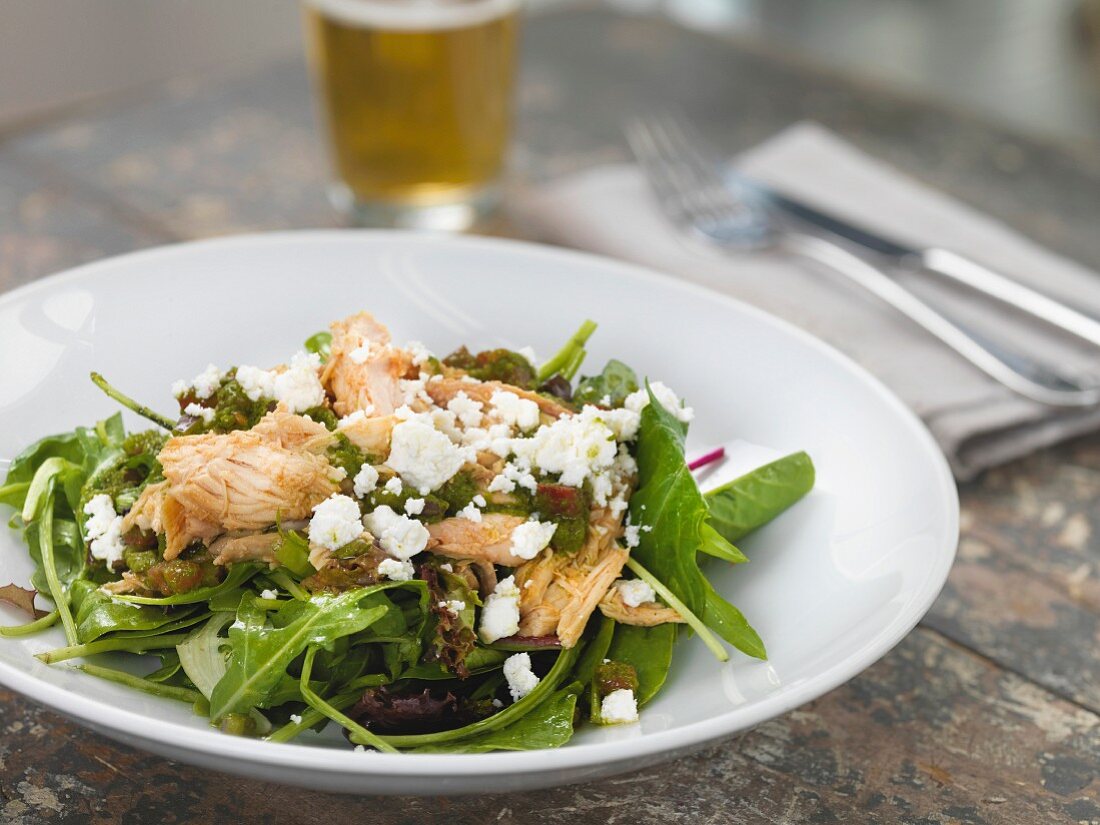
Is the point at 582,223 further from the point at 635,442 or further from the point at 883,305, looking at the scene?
the point at 635,442

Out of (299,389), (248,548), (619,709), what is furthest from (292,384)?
(619,709)

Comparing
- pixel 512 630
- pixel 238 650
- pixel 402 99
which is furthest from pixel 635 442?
pixel 402 99

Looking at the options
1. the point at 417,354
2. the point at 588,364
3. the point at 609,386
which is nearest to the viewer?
the point at 417,354

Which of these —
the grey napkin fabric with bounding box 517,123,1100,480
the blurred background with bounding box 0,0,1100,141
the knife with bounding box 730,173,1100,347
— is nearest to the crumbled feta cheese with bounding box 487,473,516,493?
the grey napkin fabric with bounding box 517,123,1100,480

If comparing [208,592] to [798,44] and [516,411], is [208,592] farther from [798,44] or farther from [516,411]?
[798,44]

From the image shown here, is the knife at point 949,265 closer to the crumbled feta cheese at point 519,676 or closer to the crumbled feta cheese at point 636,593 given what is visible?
the crumbled feta cheese at point 636,593

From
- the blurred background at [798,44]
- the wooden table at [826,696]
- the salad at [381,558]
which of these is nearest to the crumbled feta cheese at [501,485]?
the salad at [381,558]

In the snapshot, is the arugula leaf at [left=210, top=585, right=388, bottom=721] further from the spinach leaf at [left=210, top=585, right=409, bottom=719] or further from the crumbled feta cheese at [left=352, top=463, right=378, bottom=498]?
the crumbled feta cheese at [left=352, top=463, right=378, bottom=498]
